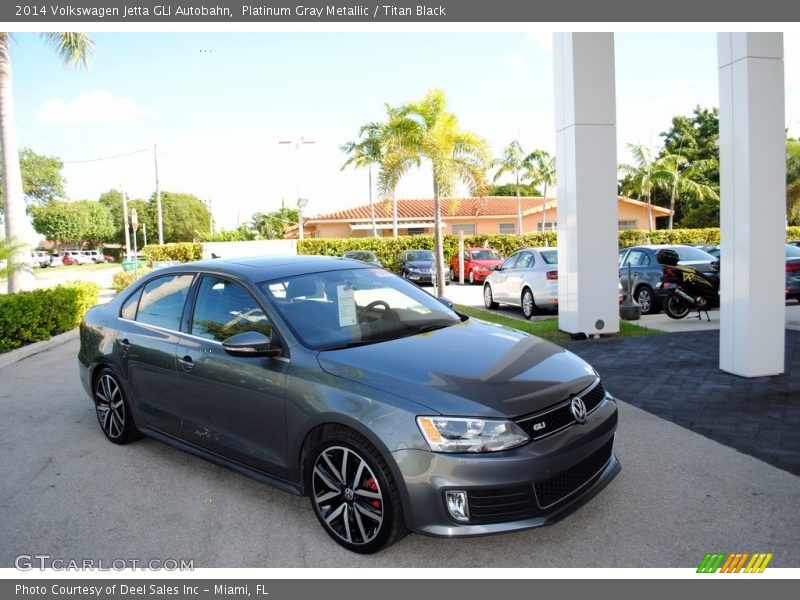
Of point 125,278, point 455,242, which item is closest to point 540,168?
point 455,242

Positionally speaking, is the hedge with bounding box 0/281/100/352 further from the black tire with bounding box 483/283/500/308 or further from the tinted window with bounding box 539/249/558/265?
the tinted window with bounding box 539/249/558/265

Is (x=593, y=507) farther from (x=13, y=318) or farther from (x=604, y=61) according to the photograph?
(x=13, y=318)

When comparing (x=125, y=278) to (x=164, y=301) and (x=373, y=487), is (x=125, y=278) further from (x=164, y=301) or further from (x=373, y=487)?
(x=373, y=487)

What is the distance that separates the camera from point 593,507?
3840 mm

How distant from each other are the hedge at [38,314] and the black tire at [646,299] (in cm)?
1106

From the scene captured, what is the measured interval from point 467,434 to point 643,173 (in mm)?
41424

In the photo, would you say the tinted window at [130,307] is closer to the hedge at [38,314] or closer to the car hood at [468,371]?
the car hood at [468,371]

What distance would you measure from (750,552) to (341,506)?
2.12 meters

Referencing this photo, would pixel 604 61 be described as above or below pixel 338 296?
above

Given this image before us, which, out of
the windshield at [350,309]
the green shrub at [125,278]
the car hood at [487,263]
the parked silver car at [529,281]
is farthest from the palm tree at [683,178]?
the windshield at [350,309]

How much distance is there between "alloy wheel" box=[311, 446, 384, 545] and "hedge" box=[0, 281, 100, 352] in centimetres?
836

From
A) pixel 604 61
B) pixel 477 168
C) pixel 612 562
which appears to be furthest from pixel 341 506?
pixel 477 168

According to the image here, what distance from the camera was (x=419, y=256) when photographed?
26703mm

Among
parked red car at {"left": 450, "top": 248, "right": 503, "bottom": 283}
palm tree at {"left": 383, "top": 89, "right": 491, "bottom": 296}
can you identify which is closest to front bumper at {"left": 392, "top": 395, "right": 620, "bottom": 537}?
palm tree at {"left": 383, "top": 89, "right": 491, "bottom": 296}
